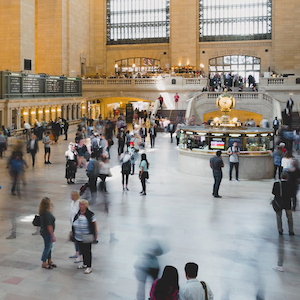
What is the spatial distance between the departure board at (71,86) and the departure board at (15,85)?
8.45 meters

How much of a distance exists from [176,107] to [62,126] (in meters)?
11.6

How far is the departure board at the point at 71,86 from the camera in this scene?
36875 mm

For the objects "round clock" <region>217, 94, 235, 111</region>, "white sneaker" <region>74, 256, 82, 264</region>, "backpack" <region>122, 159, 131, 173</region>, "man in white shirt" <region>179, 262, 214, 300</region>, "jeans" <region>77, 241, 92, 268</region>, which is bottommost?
"white sneaker" <region>74, 256, 82, 264</region>

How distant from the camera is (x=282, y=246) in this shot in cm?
823

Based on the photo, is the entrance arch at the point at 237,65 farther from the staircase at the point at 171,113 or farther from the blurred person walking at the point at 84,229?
the blurred person walking at the point at 84,229

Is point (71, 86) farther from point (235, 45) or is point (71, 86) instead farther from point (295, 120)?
point (235, 45)

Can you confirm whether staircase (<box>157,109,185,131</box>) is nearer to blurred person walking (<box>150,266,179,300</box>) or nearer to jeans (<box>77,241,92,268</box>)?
jeans (<box>77,241,92,268</box>)

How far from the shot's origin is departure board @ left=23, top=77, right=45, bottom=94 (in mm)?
29381

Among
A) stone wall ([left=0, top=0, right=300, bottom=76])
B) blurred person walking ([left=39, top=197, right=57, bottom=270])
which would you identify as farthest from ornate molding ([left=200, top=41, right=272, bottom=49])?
blurred person walking ([left=39, top=197, right=57, bottom=270])

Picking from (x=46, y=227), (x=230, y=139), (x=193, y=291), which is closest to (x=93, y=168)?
(x=46, y=227)

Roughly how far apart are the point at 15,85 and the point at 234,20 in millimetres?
29047

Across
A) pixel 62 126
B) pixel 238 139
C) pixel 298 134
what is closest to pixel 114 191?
pixel 238 139

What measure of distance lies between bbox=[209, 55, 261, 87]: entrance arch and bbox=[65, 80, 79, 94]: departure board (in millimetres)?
16970

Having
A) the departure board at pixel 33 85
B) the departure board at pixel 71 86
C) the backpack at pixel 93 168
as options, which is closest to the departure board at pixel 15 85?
the departure board at pixel 33 85
